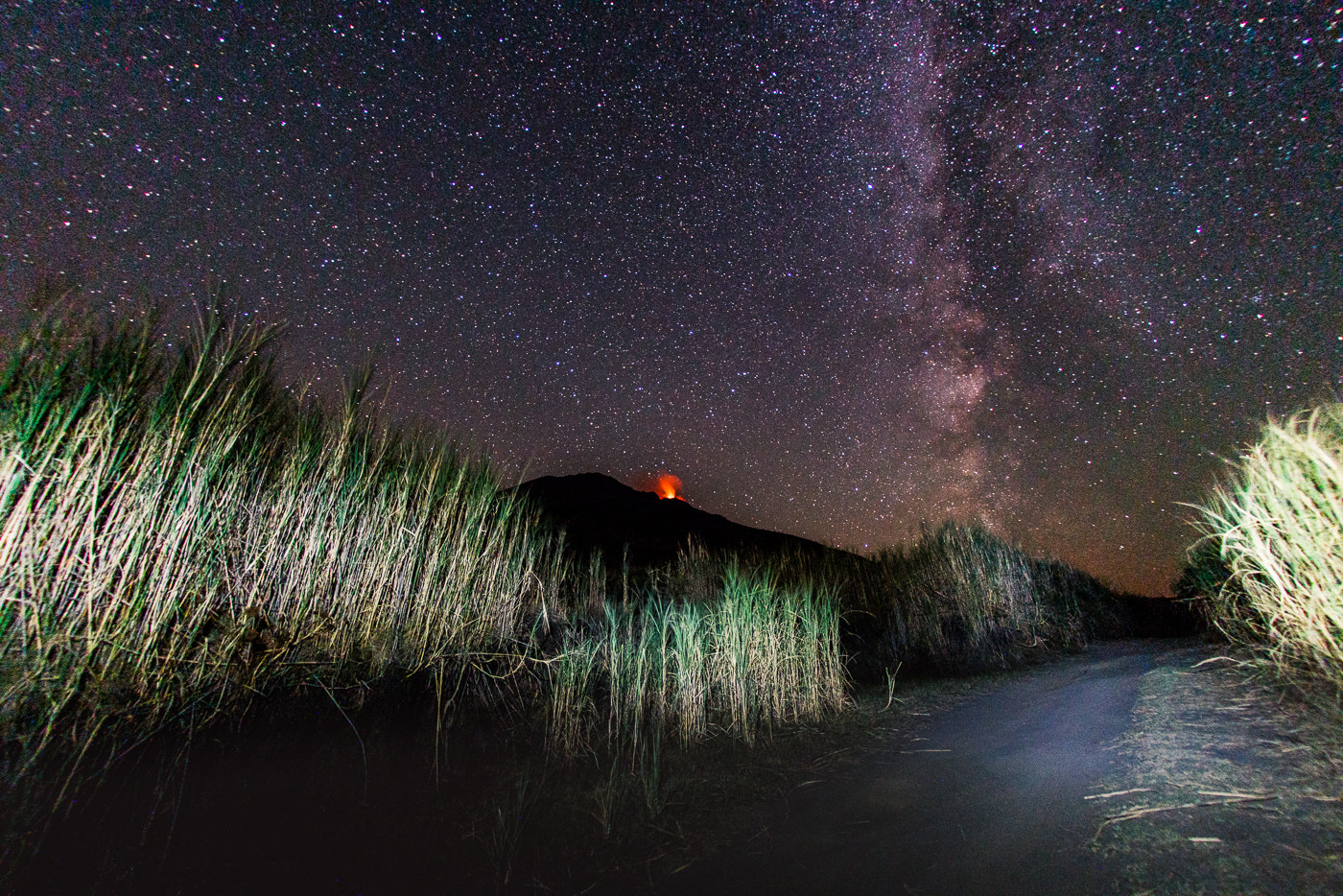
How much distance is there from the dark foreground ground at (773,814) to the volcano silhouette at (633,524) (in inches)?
572

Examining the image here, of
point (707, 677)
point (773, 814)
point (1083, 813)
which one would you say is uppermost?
point (707, 677)

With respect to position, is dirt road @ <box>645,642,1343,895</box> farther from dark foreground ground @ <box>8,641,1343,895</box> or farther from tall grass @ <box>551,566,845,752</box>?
tall grass @ <box>551,566,845,752</box>

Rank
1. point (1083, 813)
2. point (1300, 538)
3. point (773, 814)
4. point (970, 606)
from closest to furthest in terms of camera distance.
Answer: point (1083, 813), point (773, 814), point (1300, 538), point (970, 606)

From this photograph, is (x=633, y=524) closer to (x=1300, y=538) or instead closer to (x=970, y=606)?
(x=970, y=606)

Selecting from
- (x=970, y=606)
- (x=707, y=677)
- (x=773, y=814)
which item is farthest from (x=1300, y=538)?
(x=970, y=606)

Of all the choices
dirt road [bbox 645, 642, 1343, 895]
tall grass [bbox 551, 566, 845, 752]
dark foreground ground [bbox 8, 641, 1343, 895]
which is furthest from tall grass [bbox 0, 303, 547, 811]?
dirt road [bbox 645, 642, 1343, 895]

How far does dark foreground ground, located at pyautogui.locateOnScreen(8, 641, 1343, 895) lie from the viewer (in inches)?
50.9

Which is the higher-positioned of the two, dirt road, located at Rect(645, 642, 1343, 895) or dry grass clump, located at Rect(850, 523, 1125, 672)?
dry grass clump, located at Rect(850, 523, 1125, 672)

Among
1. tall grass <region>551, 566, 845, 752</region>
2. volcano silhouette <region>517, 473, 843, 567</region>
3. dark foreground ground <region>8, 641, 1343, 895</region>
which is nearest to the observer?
dark foreground ground <region>8, 641, 1343, 895</region>

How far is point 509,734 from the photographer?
317 centimetres

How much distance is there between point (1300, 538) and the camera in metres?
2.44

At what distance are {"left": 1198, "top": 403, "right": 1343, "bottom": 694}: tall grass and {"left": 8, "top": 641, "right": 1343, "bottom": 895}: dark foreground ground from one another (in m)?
0.32

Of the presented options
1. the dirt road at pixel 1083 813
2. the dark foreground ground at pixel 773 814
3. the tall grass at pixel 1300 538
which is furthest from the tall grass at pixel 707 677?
the tall grass at pixel 1300 538

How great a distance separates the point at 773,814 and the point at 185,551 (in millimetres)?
3320
